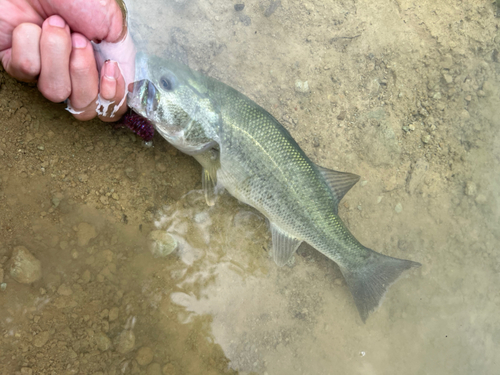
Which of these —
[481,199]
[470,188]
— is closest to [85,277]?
[470,188]

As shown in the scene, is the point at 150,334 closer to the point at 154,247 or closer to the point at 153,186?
the point at 154,247

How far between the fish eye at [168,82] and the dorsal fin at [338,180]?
170 centimetres

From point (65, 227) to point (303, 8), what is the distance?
12.1 ft

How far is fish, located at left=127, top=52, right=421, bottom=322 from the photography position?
2729 millimetres

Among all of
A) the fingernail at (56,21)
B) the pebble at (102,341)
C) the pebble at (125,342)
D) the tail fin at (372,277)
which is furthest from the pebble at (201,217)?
the fingernail at (56,21)

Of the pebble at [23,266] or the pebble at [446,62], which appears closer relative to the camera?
the pebble at [23,266]

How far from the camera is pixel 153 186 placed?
3174 mm

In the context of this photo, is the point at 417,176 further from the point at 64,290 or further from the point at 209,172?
the point at 64,290

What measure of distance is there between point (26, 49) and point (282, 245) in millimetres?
2833

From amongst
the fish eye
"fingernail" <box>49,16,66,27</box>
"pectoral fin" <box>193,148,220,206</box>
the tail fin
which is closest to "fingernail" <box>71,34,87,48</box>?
"fingernail" <box>49,16,66,27</box>

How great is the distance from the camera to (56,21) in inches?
86.4

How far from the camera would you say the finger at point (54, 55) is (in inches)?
84.6

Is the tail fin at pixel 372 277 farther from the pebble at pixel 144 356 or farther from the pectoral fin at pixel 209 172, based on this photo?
the pebble at pixel 144 356

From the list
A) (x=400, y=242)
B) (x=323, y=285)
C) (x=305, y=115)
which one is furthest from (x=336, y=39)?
(x=323, y=285)
